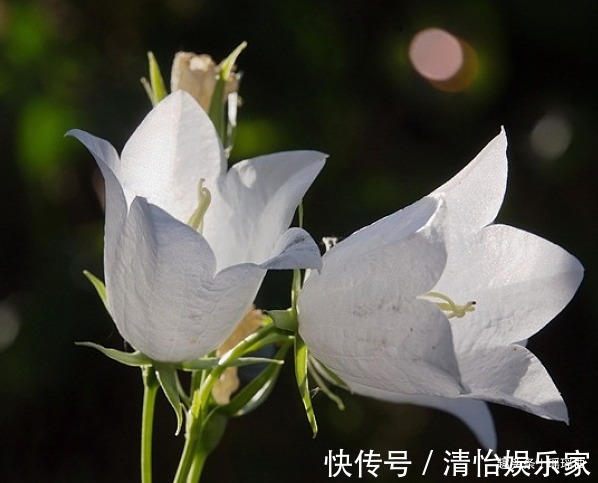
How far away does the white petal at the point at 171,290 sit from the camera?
25.6 inches

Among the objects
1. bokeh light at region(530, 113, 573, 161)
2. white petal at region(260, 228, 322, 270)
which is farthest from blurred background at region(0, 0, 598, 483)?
white petal at region(260, 228, 322, 270)

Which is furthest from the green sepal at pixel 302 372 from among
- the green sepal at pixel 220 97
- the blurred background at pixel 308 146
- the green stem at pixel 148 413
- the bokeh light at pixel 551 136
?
the bokeh light at pixel 551 136

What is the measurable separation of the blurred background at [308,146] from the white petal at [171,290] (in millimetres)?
1092

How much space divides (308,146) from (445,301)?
3.54 feet

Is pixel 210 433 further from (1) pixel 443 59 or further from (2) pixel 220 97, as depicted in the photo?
(1) pixel 443 59

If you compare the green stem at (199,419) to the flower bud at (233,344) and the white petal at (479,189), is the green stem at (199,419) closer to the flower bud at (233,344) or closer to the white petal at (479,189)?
the flower bud at (233,344)

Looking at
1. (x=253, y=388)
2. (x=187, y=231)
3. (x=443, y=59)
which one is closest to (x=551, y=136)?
(x=443, y=59)

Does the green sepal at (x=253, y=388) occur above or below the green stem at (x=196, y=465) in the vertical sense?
above

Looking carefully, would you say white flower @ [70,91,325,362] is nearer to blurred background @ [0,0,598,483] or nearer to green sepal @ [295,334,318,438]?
green sepal @ [295,334,318,438]

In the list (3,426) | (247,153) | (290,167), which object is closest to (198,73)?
(290,167)

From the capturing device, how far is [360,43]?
80.3 inches

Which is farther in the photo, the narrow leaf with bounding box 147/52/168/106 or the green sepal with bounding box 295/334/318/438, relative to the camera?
the narrow leaf with bounding box 147/52/168/106

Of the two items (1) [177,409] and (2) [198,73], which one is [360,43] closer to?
(2) [198,73]

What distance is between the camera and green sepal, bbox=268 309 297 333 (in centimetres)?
73
